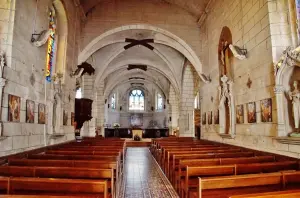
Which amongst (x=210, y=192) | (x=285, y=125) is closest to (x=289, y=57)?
(x=285, y=125)

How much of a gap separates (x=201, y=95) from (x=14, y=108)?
873 cm

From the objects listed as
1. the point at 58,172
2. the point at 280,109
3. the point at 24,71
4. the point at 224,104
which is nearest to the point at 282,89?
the point at 280,109

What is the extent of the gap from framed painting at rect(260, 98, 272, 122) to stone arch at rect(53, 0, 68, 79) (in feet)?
22.3

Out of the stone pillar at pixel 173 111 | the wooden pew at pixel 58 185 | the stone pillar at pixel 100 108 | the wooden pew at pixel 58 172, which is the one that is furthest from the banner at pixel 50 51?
the stone pillar at pixel 173 111

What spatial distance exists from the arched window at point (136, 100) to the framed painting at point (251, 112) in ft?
83.6

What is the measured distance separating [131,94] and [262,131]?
26329 millimetres

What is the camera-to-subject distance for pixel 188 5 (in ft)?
36.9

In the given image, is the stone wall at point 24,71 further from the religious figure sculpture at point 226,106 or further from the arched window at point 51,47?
the religious figure sculpture at point 226,106

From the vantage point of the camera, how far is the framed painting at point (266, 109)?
543cm

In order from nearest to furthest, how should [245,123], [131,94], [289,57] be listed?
[289,57]
[245,123]
[131,94]

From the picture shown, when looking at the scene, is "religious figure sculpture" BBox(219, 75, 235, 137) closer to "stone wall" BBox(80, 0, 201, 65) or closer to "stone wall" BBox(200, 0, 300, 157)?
"stone wall" BBox(200, 0, 300, 157)

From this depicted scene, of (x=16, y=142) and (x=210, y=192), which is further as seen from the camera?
(x=16, y=142)

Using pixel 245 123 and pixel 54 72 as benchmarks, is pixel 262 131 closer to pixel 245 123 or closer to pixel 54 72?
pixel 245 123

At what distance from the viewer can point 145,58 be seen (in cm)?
1761
